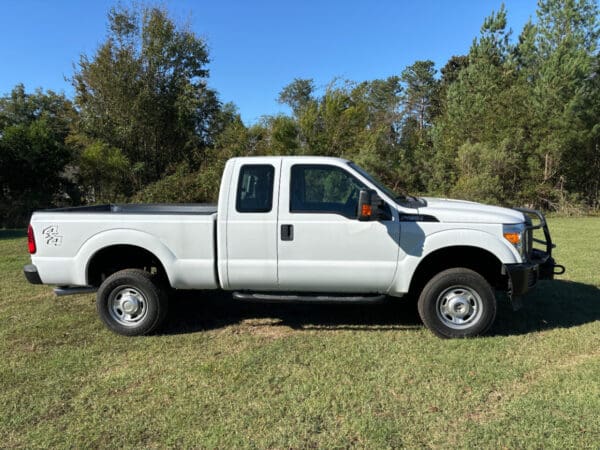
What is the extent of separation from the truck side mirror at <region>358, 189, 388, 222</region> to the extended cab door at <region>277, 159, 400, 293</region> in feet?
0.28

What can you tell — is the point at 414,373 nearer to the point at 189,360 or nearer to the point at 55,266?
the point at 189,360

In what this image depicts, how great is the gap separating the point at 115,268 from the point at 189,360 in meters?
1.69

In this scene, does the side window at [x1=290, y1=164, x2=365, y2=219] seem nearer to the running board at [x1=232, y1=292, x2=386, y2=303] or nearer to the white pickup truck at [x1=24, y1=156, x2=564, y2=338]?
the white pickup truck at [x1=24, y1=156, x2=564, y2=338]

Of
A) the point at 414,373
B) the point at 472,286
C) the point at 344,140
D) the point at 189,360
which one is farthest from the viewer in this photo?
the point at 344,140

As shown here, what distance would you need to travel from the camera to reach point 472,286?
4.41m

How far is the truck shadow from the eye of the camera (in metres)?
5.00

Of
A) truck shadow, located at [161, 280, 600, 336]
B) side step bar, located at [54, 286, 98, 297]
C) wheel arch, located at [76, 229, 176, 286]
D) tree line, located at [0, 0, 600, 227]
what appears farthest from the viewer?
tree line, located at [0, 0, 600, 227]

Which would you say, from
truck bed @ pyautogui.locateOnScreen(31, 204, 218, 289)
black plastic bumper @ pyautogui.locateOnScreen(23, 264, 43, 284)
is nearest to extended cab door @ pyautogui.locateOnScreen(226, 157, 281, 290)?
truck bed @ pyautogui.locateOnScreen(31, 204, 218, 289)

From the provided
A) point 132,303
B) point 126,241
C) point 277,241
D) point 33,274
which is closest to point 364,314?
point 277,241

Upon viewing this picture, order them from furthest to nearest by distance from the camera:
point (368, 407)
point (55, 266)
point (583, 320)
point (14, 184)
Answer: point (14, 184) → point (583, 320) → point (55, 266) → point (368, 407)

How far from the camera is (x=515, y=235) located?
4367mm

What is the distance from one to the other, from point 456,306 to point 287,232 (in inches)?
73.6

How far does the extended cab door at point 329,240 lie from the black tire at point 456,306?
46 centimetres

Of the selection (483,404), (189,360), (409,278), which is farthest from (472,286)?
(189,360)
